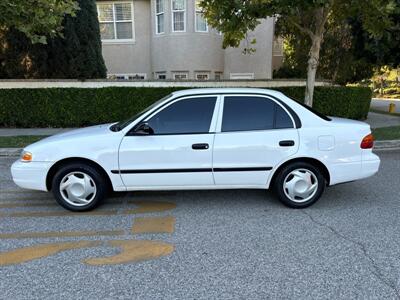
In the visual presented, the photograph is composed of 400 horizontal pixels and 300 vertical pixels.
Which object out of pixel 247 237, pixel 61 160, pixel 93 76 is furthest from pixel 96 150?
pixel 93 76

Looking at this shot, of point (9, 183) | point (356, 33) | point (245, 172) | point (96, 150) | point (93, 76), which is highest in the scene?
point (356, 33)

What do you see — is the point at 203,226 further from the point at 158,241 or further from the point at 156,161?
the point at 156,161

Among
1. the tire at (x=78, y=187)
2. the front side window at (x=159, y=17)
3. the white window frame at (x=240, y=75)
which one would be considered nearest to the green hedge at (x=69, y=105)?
the white window frame at (x=240, y=75)

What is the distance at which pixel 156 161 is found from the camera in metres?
4.48

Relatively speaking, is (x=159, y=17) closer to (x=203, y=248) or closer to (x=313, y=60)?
(x=313, y=60)

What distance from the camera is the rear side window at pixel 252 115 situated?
4.60 metres

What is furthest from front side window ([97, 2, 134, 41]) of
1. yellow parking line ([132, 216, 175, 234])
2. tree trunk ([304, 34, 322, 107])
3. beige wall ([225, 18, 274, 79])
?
yellow parking line ([132, 216, 175, 234])

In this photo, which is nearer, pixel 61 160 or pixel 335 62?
pixel 61 160

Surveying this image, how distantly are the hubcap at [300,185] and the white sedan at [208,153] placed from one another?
0.01m

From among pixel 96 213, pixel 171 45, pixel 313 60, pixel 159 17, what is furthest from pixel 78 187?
pixel 159 17

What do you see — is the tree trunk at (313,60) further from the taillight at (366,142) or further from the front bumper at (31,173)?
the front bumper at (31,173)

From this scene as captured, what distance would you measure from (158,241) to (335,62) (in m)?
18.8

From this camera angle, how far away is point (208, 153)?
4.49 meters

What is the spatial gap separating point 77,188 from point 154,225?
1.21 m
